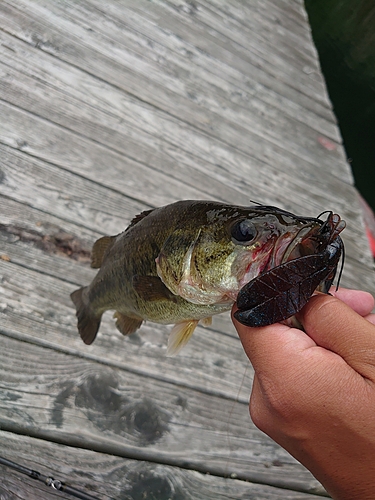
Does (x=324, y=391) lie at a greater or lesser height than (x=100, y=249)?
greater

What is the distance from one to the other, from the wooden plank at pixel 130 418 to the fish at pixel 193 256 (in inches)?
17.7

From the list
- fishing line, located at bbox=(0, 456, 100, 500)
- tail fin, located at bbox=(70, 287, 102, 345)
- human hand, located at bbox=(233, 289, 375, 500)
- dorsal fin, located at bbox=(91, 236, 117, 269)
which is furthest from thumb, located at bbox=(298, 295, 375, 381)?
fishing line, located at bbox=(0, 456, 100, 500)

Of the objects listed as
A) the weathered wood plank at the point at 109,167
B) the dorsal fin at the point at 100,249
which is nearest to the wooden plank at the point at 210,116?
the weathered wood plank at the point at 109,167

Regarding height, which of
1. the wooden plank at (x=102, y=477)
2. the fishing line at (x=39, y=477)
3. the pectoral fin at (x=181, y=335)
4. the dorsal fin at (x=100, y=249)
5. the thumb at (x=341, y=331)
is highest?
the thumb at (x=341, y=331)

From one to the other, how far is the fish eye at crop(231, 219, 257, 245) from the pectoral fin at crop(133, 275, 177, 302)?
270 mm

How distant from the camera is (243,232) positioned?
2.99 ft

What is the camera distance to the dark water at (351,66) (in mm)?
8266

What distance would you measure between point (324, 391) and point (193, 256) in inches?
16.9

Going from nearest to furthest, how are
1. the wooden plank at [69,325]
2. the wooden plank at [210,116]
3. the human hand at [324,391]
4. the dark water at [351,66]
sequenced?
1. the human hand at [324,391]
2. the wooden plank at [69,325]
3. the wooden plank at [210,116]
4. the dark water at [351,66]

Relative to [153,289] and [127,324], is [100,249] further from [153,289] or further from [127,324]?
[153,289]

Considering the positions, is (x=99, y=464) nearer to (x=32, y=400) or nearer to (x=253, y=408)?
(x=32, y=400)

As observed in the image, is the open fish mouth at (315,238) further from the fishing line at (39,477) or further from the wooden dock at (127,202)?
the fishing line at (39,477)

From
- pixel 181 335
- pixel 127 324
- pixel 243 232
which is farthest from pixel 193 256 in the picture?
pixel 127 324

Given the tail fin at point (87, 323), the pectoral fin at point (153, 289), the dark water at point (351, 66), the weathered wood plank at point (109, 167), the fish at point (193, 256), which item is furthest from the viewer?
the dark water at point (351, 66)
